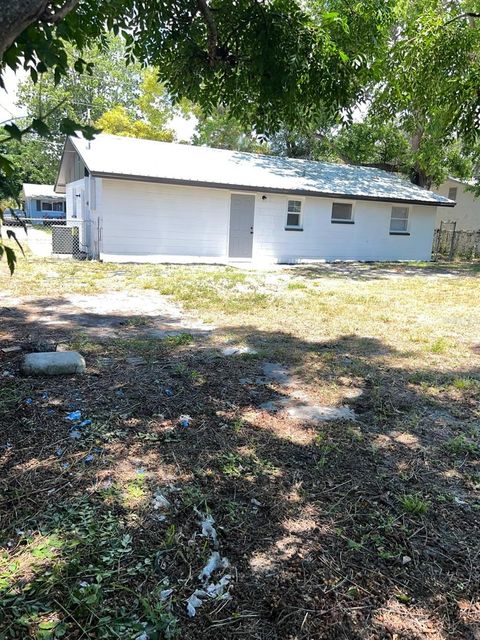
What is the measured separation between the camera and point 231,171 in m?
17.1

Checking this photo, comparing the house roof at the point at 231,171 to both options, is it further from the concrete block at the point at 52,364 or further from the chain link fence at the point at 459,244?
the concrete block at the point at 52,364

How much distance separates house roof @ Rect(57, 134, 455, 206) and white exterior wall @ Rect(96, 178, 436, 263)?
495mm

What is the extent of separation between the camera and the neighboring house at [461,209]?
28562mm

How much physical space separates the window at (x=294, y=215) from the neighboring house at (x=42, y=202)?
29134 mm

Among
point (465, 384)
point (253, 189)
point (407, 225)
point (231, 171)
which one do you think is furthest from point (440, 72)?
point (407, 225)

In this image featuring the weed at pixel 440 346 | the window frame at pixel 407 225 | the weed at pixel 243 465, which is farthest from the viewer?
the window frame at pixel 407 225

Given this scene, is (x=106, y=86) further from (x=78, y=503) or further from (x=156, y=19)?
(x=78, y=503)

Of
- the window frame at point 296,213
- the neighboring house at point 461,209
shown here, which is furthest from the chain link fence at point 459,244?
the window frame at point 296,213

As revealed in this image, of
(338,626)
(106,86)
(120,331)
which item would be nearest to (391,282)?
(120,331)

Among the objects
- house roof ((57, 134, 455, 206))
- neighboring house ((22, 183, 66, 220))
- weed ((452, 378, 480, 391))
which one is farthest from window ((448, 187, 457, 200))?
neighboring house ((22, 183, 66, 220))

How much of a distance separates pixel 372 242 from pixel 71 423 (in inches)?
694

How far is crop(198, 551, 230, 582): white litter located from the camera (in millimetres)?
2145

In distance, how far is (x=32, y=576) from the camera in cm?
204

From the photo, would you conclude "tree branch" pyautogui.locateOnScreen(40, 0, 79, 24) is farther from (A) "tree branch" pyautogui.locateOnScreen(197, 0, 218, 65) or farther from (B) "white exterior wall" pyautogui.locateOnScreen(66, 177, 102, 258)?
(B) "white exterior wall" pyautogui.locateOnScreen(66, 177, 102, 258)
